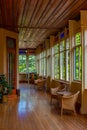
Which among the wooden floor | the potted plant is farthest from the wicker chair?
the potted plant

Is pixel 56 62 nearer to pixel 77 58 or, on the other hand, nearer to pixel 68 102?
pixel 77 58

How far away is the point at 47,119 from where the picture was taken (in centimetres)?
669

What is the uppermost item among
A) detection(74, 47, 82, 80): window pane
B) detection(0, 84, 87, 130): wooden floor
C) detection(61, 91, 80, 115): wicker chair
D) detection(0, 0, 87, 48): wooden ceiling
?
detection(0, 0, 87, 48): wooden ceiling

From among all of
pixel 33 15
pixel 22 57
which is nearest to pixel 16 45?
pixel 33 15

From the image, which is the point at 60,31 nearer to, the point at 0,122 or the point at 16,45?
the point at 16,45

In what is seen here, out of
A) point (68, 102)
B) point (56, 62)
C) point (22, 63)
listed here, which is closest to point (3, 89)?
point (68, 102)

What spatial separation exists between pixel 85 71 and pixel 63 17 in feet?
8.30

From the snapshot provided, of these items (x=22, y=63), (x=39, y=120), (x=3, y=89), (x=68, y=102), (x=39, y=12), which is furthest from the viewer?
(x=22, y=63)

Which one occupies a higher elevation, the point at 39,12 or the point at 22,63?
the point at 39,12

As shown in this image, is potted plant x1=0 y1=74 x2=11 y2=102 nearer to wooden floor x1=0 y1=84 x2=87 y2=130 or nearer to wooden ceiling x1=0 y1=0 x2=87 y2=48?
wooden floor x1=0 y1=84 x2=87 y2=130

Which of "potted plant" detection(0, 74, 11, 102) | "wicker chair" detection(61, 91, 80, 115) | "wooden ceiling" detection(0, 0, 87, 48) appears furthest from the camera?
"potted plant" detection(0, 74, 11, 102)

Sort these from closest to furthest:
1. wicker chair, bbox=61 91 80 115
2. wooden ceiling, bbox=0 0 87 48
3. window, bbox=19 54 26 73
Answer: wooden ceiling, bbox=0 0 87 48 → wicker chair, bbox=61 91 80 115 → window, bbox=19 54 26 73

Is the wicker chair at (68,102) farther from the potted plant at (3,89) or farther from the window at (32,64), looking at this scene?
the window at (32,64)

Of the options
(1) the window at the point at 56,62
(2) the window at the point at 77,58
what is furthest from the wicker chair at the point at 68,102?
(1) the window at the point at 56,62
